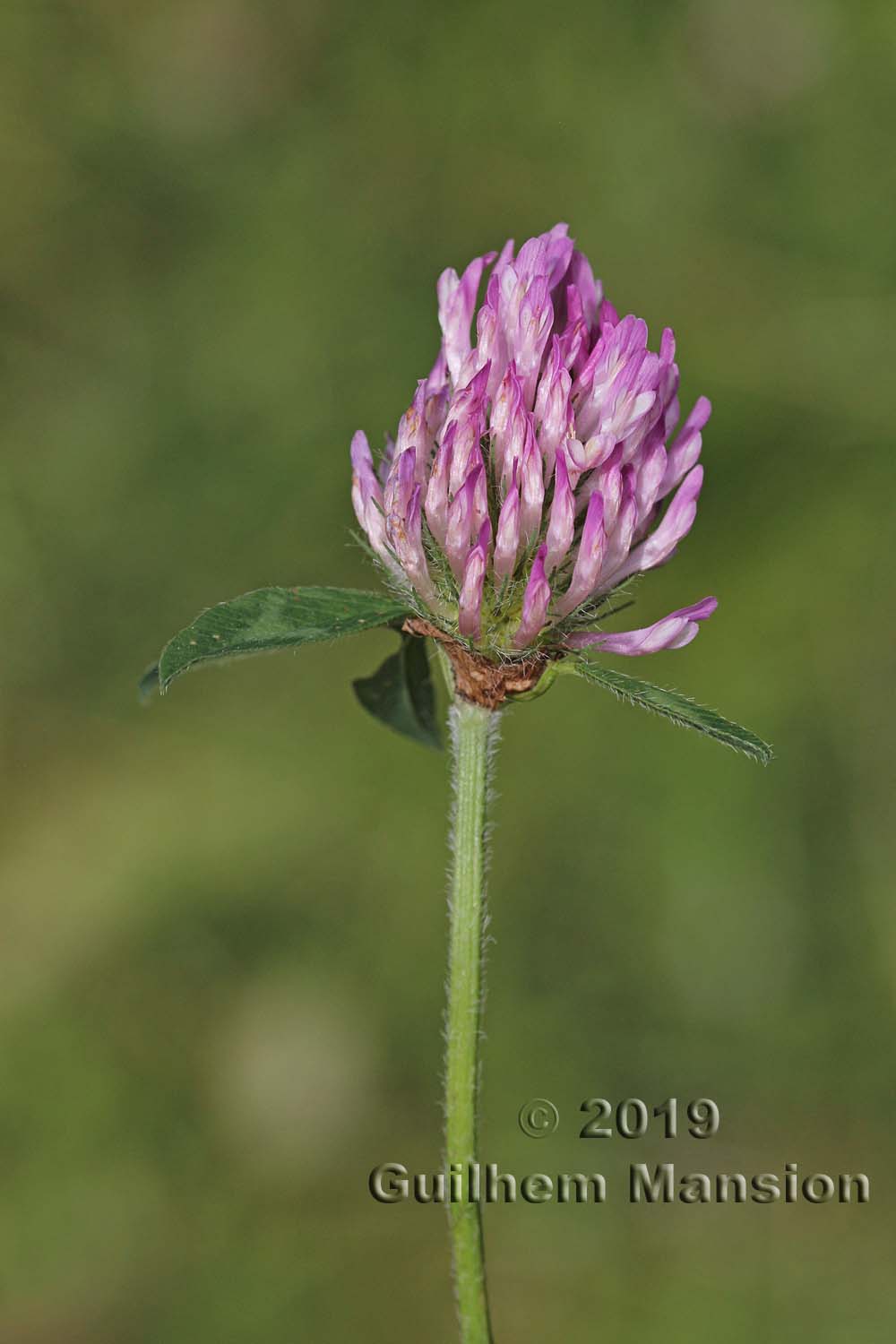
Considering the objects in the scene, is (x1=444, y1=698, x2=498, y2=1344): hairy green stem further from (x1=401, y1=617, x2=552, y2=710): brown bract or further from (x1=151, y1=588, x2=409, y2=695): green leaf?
(x1=151, y1=588, x2=409, y2=695): green leaf

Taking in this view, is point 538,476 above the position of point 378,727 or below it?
below

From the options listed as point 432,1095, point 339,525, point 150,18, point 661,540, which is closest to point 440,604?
point 661,540

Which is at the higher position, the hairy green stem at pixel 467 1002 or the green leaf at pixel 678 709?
the green leaf at pixel 678 709

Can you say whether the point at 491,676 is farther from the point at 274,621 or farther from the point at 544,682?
the point at 274,621

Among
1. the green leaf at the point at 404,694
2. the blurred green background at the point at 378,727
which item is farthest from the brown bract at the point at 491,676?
the blurred green background at the point at 378,727

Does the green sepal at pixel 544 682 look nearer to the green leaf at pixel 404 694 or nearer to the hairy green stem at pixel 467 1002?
the hairy green stem at pixel 467 1002

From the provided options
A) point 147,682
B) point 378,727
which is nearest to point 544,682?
point 147,682

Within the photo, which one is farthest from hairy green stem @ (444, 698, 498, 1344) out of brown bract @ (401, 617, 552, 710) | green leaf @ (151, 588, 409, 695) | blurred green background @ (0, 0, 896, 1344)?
blurred green background @ (0, 0, 896, 1344)
